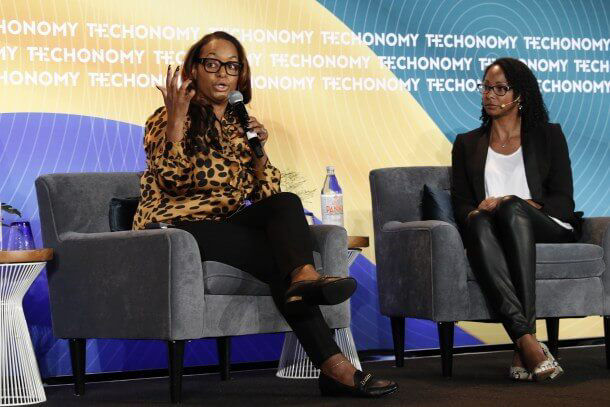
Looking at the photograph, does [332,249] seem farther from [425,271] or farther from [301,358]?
[301,358]

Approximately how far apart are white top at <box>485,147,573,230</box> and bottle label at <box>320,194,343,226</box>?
659 millimetres

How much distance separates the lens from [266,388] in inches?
147

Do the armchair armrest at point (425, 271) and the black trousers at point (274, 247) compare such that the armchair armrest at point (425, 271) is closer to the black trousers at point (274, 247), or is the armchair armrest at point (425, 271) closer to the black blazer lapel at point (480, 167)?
the black blazer lapel at point (480, 167)

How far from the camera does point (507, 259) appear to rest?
12.2ft

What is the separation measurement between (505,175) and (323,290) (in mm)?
1611

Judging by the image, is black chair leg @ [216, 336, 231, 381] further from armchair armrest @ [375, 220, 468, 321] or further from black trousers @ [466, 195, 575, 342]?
black trousers @ [466, 195, 575, 342]

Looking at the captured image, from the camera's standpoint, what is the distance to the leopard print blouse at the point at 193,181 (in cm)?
349

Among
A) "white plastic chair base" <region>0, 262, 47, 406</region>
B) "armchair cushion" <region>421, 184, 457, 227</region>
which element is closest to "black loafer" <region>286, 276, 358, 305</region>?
"white plastic chair base" <region>0, 262, 47, 406</region>

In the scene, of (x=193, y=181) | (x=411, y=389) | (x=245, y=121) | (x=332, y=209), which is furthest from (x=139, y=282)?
(x=332, y=209)

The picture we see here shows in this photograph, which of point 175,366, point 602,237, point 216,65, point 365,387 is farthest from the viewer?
point 602,237

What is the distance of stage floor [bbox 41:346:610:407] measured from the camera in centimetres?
321

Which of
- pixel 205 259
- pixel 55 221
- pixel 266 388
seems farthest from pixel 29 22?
pixel 266 388

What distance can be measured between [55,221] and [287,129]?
1430 millimetres

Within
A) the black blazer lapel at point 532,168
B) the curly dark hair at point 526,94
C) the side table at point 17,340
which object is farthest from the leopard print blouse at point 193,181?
the curly dark hair at point 526,94
